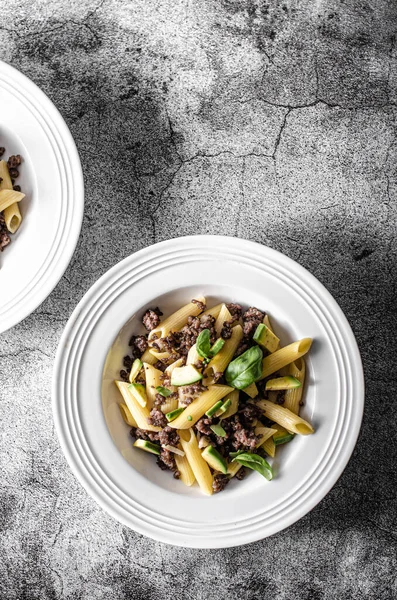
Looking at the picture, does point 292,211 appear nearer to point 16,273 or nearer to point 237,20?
point 237,20

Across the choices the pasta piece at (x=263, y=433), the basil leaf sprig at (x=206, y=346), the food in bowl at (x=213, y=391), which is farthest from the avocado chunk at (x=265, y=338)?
the pasta piece at (x=263, y=433)

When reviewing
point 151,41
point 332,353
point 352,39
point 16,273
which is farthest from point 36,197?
point 352,39

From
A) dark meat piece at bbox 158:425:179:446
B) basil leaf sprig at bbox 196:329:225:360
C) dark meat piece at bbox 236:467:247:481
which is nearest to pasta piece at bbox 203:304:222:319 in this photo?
basil leaf sprig at bbox 196:329:225:360

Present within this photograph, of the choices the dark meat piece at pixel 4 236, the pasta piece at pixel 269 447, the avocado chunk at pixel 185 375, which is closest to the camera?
the avocado chunk at pixel 185 375

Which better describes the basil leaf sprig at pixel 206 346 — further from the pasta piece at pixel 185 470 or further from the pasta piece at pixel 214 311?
the pasta piece at pixel 185 470

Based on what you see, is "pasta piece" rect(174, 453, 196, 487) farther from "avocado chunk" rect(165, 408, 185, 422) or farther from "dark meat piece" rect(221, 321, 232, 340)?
"dark meat piece" rect(221, 321, 232, 340)

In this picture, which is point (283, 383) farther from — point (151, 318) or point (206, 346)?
point (151, 318)

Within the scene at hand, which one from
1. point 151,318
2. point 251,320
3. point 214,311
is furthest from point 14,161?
point 251,320
